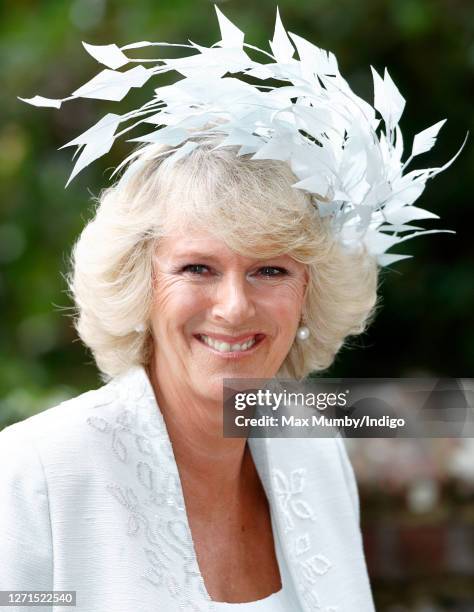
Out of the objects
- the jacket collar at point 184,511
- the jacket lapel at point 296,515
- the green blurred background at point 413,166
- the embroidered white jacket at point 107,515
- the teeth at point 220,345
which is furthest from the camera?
the green blurred background at point 413,166

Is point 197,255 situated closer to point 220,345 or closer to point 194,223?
point 194,223

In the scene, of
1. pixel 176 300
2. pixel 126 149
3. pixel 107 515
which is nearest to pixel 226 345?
pixel 176 300

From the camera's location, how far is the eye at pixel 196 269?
2.04 m

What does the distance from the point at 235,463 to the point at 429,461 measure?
1.77m

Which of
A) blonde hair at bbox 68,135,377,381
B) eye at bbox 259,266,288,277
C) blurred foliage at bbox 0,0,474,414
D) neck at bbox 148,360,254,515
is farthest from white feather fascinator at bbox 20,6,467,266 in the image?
blurred foliage at bbox 0,0,474,414

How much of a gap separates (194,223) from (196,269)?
9cm

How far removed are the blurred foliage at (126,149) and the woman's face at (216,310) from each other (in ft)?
4.35

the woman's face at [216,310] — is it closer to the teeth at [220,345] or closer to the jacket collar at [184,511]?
the teeth at [220,345]

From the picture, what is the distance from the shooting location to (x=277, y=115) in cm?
201

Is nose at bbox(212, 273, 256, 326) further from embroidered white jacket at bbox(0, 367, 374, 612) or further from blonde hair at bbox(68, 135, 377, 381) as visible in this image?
embroidered white jacket at bbox(0, 367, 374, 612)

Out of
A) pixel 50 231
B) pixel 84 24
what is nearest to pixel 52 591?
pixel 50 231

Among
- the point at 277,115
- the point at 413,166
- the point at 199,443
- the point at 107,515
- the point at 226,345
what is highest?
the point at 413,166

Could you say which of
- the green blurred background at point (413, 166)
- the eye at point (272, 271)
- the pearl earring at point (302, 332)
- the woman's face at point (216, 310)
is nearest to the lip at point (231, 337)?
the woman's face at point (216, 310)

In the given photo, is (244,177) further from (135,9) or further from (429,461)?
(429,461)
